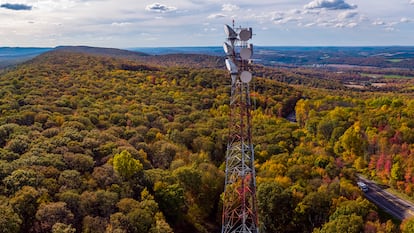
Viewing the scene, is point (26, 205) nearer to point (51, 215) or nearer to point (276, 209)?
point (51, 215)

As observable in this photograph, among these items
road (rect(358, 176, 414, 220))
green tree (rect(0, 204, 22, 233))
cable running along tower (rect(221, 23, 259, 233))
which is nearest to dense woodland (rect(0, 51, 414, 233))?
green tree (rect(0, 204, 22, 233))

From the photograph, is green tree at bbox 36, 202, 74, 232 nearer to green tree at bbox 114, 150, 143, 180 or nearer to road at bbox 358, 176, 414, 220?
green tree at bbox 114, 150, 143, 180

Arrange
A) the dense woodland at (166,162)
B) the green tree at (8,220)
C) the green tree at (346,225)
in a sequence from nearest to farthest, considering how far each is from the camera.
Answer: the green tree at (8,220)
the green tree at (346,225)
the dense woodland at (166,162)

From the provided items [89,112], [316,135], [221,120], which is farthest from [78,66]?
[316,135]

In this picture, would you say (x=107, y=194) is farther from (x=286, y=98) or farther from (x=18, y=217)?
(x=286, y=98)

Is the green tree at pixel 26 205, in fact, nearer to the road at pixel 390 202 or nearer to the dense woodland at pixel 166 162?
the dense woodland at pixel 166 162

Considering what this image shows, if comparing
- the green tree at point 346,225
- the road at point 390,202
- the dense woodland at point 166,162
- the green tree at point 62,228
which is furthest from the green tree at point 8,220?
the road at point 390,202
